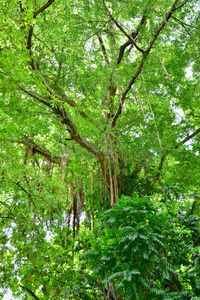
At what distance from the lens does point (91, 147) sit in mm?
3830

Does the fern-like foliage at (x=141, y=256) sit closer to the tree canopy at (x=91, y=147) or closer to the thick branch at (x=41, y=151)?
the tree canopy at (x=91, y=147)

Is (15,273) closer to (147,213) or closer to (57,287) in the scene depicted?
(57,287)

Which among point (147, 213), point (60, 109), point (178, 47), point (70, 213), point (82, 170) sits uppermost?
point (178, 47)

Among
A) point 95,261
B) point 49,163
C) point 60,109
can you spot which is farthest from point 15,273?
point 49,163

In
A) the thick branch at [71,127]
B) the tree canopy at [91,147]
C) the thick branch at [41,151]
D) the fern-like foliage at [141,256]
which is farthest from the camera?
the thick branch at [41,151]

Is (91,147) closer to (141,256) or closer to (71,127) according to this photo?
(71,127)

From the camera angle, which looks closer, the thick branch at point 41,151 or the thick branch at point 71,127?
the thick branch at point 71,127

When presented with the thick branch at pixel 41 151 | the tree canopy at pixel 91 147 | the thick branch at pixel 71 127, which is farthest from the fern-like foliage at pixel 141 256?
the thick branch at pixel 41 151

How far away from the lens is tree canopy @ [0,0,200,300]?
6.70 ft

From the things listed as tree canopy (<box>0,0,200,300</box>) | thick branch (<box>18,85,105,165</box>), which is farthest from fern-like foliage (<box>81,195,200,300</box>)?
thick branch (<box>18,85,105,165</box>)

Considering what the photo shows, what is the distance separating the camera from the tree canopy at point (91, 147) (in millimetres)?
2041

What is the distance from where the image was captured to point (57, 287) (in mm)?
2375

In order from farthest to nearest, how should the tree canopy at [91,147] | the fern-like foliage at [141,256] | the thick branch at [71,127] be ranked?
the thick branch at [71,127] < the tree canopy at [91,147] < the fern-like foliage at [141,256]

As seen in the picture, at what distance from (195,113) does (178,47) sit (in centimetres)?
119
